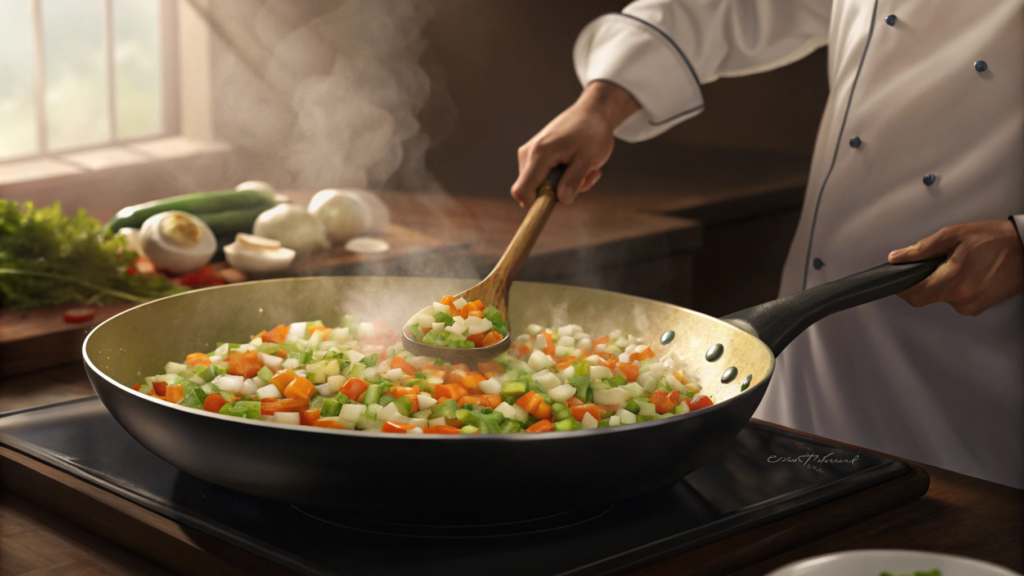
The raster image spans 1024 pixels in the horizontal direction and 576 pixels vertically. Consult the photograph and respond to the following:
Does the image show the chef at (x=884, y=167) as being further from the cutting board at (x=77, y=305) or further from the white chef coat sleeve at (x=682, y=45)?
the cutting board at (x=77, y=305)

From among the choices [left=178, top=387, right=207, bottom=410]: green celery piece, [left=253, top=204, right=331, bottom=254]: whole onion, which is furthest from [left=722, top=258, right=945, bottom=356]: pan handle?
[left=253, top=204, right=331, bottom=254]: whole onion

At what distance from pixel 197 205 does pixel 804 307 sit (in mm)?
1688

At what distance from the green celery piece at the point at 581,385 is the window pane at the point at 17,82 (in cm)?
244

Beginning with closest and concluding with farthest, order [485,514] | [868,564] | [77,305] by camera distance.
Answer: [868,564] < [485,514] < [77,305]

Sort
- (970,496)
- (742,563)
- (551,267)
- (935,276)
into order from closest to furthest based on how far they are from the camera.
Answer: (742,563) < (970,496) < (935,276) < (551,267)

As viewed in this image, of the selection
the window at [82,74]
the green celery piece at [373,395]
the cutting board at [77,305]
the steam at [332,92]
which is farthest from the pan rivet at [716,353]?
the window at [82,74]

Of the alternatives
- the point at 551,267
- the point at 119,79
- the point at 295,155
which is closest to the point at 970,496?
the point at 551,267

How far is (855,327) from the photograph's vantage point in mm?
1422

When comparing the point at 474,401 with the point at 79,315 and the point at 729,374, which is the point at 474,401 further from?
the point at 79,315

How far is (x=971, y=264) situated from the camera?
1060mm

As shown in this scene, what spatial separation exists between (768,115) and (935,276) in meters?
2.36

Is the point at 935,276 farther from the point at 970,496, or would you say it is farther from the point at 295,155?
the point at 295,155

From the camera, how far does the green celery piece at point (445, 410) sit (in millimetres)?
804

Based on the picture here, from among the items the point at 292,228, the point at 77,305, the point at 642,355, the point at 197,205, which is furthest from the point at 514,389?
the point at 197,205
